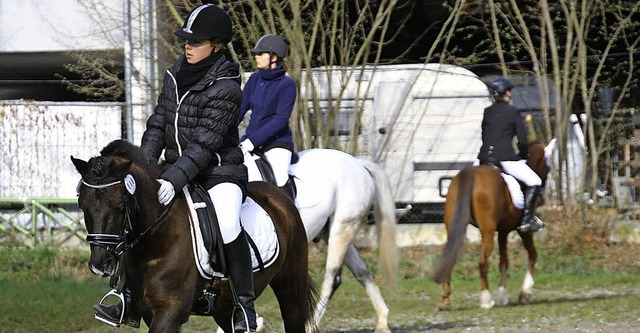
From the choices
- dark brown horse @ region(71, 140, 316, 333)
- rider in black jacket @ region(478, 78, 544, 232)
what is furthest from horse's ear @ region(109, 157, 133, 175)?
rider in black jacket @ region(478, 78, 544, 232)

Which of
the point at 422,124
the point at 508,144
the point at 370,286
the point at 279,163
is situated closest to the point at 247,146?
the point at 279,163

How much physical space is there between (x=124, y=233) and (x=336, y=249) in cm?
447

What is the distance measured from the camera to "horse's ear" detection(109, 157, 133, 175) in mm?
5902

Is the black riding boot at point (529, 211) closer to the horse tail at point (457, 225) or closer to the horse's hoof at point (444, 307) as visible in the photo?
the horse tail at point (457, 225)

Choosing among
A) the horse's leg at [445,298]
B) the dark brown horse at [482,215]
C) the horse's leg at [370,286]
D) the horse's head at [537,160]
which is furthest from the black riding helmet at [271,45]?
the horse's head at [537,160]

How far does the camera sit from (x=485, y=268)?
12.5m

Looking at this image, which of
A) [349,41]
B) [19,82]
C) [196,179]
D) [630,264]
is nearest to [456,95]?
[349,41]

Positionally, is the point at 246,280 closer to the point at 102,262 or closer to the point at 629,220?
the point at 102,262

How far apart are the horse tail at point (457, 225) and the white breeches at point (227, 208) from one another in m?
5.55

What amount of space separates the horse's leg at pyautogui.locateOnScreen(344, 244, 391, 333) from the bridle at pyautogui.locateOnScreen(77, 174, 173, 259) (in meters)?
4.29

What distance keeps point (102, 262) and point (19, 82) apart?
1583cm

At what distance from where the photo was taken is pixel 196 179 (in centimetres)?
667

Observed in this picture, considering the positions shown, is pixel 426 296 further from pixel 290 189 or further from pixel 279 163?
pixel 279 163

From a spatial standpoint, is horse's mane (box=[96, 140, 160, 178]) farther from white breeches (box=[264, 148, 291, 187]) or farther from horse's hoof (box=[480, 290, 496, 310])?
horse's hoof (box=[480, 290, 496, 310])
